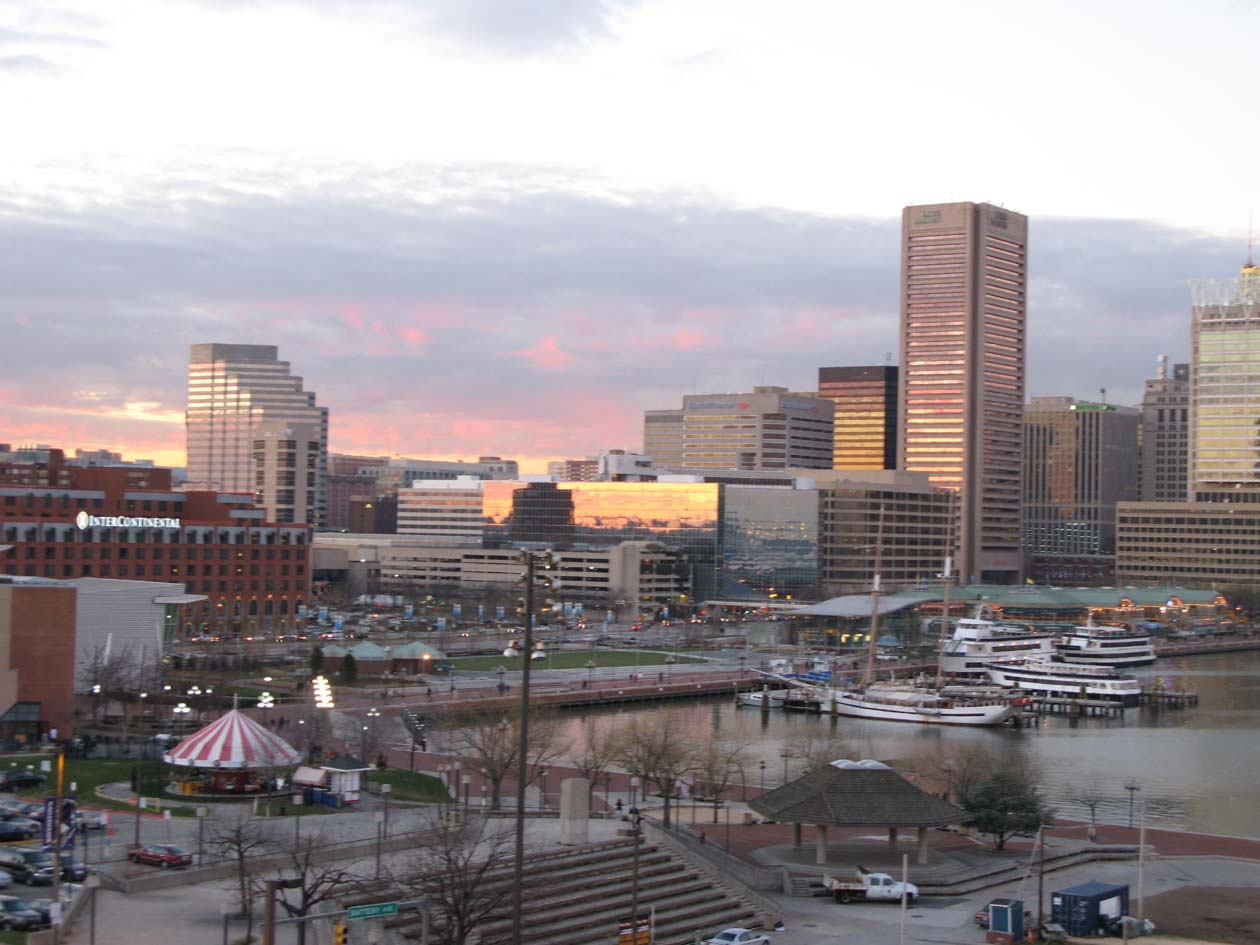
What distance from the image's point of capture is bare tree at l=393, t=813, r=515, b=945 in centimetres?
2741

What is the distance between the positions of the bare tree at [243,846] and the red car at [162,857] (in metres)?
0.59

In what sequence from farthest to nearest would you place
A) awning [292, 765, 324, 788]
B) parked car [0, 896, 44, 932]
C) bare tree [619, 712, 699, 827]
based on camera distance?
bare tree [619, 712, 699, 827]
awning [292, 765, 324, 788]
parked car [0, 896, 44, 932]

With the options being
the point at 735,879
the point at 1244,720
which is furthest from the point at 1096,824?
the point at 1244,720

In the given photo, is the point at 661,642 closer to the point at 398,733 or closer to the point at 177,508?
the point at 177,508

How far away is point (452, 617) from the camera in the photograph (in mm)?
133750

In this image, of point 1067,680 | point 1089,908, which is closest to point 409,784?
point 1089,908

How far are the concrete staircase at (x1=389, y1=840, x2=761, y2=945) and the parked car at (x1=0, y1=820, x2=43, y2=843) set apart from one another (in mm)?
9788

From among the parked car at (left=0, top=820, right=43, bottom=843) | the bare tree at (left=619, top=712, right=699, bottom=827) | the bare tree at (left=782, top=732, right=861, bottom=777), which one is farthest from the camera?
the bare tree at (left=782, top=732, right=861, bottom=777)

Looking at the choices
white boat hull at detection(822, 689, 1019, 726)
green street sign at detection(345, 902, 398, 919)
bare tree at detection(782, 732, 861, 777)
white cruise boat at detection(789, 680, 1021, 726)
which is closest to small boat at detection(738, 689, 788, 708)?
white cruise boat at detection(789, 680, 1021, 726)

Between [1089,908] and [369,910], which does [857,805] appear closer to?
[1089,908]

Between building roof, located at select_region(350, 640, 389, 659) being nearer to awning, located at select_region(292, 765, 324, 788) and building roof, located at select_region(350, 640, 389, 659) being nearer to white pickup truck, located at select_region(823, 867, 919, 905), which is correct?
awning, located at select_region(292, 765, 324, 788)

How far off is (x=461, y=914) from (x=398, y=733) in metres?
36.0

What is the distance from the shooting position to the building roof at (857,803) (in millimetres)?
36688

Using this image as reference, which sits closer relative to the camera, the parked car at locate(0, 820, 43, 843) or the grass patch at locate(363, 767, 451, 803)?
the parked car at locate(0, 820, 43, 843)
